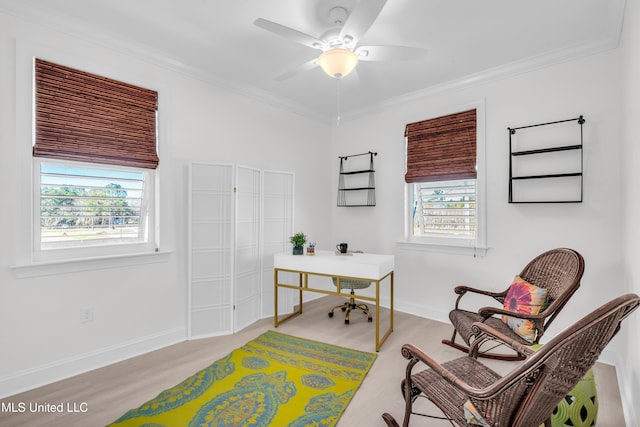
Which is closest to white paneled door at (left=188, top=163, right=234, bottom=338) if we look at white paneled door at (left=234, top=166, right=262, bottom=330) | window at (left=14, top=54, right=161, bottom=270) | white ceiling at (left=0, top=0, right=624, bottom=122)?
white paneled door at (left=234, top=166, right=262, bottom=330)

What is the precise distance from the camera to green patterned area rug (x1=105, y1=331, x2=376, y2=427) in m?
2.03

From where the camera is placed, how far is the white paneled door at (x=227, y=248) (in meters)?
3.29

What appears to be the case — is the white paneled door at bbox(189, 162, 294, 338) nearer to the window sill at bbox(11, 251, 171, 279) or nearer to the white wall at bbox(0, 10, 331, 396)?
the white wall at bbox(0, 10, 331, 396)

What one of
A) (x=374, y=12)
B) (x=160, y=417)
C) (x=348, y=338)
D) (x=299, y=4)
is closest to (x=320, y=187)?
(x=348, y=338)

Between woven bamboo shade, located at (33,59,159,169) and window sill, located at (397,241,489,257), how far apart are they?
3.14 meters

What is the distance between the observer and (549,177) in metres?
3.02

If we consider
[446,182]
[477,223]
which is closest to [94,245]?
[446,182]

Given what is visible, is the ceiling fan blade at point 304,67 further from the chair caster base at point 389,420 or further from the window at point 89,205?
the chair caster base at point 389,420

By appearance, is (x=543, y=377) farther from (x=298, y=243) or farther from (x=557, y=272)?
(x=298, y=243)

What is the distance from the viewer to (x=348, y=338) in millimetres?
3311

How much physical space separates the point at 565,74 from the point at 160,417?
175 inches

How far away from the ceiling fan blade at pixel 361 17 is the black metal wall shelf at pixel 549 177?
216 cm

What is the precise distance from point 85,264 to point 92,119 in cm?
125

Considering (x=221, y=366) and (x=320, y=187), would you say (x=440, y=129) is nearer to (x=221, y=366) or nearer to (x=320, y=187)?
(x=320, y=187)
